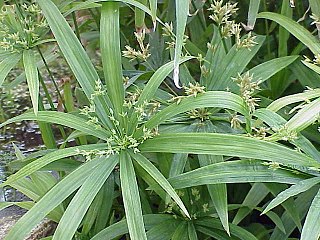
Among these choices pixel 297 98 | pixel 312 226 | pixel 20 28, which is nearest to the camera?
pixel 312 226

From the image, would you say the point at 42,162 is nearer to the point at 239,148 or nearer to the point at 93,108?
the point at 93,108

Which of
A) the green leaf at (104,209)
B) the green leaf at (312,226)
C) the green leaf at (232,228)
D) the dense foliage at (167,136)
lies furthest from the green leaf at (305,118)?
the green leaf at (104,209)

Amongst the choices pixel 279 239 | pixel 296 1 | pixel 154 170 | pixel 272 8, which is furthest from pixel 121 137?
pixel 272 8

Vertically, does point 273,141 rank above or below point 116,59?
below

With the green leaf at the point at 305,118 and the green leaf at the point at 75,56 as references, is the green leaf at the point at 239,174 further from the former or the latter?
the green leaf at the point at 75,56

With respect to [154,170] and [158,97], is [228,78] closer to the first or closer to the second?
[158,97]

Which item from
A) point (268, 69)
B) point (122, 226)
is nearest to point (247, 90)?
point (268, 69)

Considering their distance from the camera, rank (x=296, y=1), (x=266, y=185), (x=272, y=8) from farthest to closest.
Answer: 1. (x=272, y=8)
2. (x=296, y=1)
3. (x=266, y=185)

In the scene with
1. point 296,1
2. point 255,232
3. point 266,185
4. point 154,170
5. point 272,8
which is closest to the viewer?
point 154,170

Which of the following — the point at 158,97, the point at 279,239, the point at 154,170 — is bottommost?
the point at 279,239
